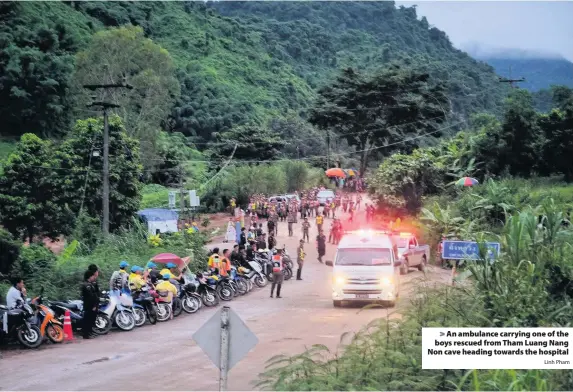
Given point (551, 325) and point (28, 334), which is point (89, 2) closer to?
point (28, 334)

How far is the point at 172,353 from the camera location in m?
16.7

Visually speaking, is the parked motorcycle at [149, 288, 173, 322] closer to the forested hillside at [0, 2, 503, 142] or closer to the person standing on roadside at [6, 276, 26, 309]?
the person standing on roadside at [6, 276, 26, 309]

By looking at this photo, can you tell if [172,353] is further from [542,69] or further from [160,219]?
[542,69]

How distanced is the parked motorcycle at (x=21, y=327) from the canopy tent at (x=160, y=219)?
903 inches

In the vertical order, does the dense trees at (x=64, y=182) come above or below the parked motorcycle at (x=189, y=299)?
above

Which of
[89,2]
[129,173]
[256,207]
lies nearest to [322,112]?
[256,207]

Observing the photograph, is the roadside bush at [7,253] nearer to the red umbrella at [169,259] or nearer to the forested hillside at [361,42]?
the red umbrella at [169,259]

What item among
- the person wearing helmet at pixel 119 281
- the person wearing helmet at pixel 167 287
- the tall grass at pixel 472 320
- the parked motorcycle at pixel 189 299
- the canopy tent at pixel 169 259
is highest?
the tall grass at pixel 472 320

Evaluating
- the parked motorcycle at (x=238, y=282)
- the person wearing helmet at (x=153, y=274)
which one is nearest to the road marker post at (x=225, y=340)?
the person wearing helmet at (x=153, y=274)

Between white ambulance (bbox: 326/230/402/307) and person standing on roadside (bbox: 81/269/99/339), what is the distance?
6.95 m

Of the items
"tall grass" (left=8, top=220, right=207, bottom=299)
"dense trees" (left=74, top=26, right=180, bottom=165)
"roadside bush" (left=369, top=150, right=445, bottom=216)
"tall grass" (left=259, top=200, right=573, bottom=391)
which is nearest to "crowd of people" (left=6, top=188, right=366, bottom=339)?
"tall grass" (left=8, top=220, right=207, bottom=299)

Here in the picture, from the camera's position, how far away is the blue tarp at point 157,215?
41.7 m

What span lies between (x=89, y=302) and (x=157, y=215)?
24.2 metres

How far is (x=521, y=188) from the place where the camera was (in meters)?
36.5
